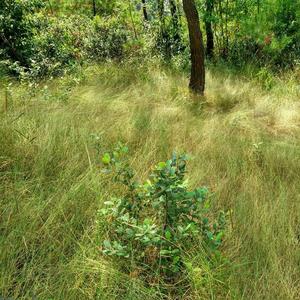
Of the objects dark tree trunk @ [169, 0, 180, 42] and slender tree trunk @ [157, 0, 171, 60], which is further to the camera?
dark tree trunk @ [169, 0, 180, 42]

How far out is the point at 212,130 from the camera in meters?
3.84

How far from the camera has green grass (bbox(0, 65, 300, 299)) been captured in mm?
1635

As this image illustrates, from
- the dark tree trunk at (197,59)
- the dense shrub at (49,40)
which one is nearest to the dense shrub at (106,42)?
the dense shrub at (49,40)

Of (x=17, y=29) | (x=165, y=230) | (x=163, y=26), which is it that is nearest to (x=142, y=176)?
(x=165, y=230)

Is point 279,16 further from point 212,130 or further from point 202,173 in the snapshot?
point 202,173

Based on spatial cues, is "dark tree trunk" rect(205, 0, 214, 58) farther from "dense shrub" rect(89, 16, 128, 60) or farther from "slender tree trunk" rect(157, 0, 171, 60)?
"dense shrub" rect(89, 16, 128, 60)

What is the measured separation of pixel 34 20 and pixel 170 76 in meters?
3.88

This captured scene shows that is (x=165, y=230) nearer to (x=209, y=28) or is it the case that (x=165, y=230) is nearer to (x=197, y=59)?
(x=197, y=59)

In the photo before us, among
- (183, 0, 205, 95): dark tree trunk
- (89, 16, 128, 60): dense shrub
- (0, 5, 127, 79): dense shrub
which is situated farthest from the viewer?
(89, 16, 128, 60): dense shrub

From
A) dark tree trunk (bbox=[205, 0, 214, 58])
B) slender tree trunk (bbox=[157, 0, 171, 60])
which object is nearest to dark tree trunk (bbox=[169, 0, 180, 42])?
slender tree trunk (bbox=[157, 0, 171, 60])

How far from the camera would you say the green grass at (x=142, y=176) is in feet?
5.36

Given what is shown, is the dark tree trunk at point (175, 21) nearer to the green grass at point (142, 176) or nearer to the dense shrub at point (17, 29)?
the dense shrub at point (17, 29)

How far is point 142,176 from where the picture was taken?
2680 millimetres

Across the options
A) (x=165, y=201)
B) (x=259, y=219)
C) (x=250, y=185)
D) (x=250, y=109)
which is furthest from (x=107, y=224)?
(x=250, y=109)
